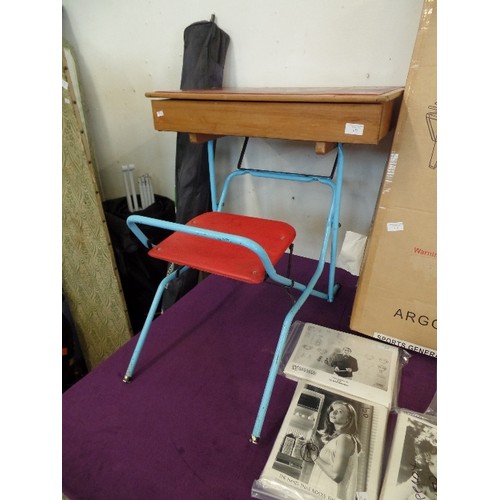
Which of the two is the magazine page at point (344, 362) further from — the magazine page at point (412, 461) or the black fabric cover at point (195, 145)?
the black fabric cover at point (195, 145)

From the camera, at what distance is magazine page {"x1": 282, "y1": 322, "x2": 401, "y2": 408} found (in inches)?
35.9

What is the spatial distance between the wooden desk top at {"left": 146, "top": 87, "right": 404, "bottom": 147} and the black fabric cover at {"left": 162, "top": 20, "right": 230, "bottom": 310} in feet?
1.43

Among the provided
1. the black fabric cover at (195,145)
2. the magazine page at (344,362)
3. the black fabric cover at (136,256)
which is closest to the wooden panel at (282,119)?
the black fabric cover at (195,145)

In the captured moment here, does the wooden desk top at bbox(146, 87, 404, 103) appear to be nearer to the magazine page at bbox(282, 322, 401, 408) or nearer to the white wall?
the white wall

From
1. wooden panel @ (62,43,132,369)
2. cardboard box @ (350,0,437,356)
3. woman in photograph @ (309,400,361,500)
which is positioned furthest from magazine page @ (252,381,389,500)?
wooden panel @ (62,43,132,369)

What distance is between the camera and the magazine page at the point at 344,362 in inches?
35.9

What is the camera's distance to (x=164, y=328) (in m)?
1.20

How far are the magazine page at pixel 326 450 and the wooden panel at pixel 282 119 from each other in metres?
0.69

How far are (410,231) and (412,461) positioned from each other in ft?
1.85

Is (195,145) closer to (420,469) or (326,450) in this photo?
(326,450)
